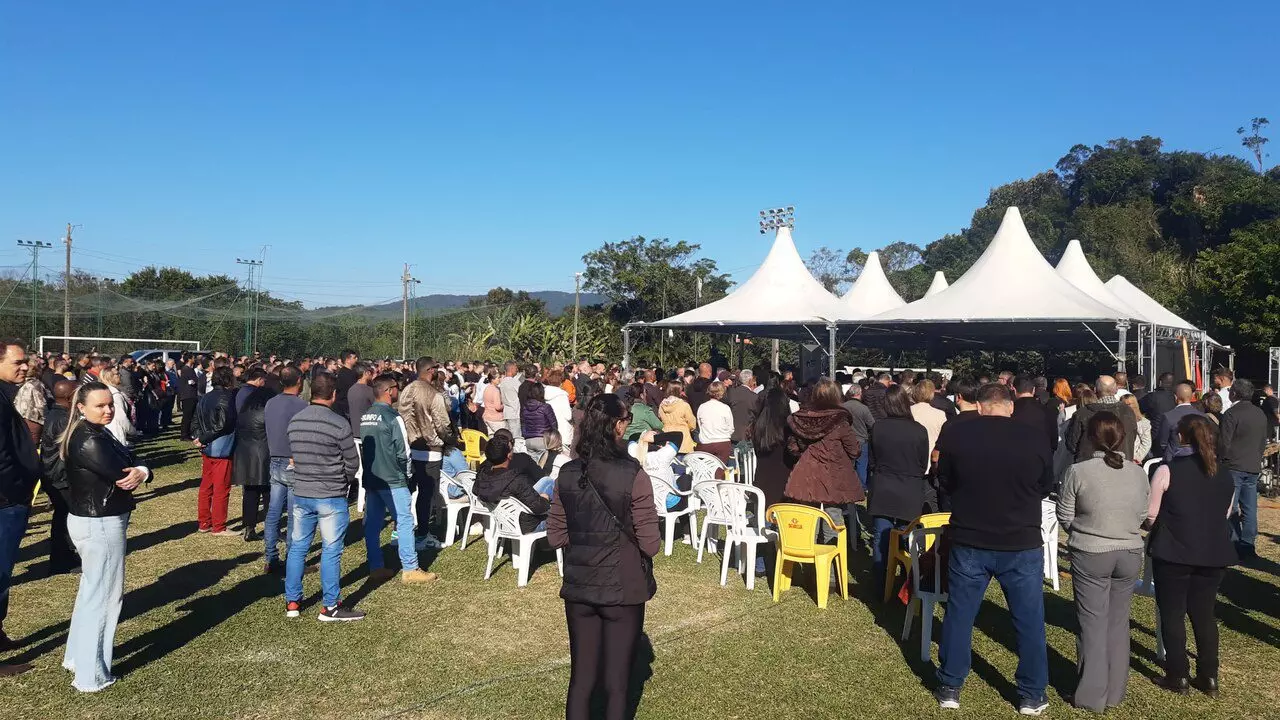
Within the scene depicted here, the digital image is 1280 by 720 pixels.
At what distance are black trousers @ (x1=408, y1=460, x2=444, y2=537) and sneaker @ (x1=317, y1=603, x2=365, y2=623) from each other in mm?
1776

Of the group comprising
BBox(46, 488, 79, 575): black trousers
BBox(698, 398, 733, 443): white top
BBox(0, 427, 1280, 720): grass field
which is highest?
BBox(698, 398, 733, 443): white top

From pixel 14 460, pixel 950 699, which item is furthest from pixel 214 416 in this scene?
pixel 950 699

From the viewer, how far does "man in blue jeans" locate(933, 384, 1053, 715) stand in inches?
159

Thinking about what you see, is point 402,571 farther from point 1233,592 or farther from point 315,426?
point 1233,592

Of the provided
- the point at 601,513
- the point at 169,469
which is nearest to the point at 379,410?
the point at 601,513

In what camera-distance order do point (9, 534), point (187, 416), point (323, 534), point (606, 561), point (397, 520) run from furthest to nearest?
point (187, 416) → point (397, 520) → point (323, 534) → point (9, 534) → point (606, 561)

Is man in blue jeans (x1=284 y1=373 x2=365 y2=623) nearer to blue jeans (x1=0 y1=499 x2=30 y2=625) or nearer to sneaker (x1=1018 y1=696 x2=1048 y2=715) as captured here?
blue jeans (x1=0 y1=499 x2=30 y2=625)

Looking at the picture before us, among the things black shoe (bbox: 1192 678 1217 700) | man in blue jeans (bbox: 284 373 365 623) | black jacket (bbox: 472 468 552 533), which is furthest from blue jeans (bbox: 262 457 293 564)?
black shoe (bbox: 1192 678 1217 700)

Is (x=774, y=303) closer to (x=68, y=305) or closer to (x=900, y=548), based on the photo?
Answer: (x=900, y=548)

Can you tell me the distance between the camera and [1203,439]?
14.0 feet

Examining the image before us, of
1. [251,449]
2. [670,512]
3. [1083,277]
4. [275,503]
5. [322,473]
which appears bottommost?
[670,512]

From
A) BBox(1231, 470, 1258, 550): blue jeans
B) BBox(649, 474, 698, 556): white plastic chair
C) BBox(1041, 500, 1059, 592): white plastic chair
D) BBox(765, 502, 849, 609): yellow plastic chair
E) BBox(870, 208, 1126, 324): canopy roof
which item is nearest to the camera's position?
BBox(765, 502, 849, 609): yellow plastic chair

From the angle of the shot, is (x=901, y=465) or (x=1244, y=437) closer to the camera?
(x=901, y=465)

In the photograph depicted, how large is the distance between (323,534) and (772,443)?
327 centimetres
